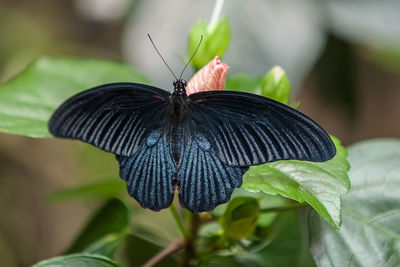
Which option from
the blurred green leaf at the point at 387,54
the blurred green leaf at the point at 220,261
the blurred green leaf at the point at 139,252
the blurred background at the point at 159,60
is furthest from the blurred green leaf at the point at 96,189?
the blurred green leaf at the point at 387,54

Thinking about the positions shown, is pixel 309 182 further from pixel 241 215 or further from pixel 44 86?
pixel 44 86

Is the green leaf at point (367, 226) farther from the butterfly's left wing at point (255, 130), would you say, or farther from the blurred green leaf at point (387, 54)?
the blurred green leaf at point (387, 54)

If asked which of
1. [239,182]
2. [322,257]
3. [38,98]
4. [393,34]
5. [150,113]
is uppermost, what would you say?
[393,34]

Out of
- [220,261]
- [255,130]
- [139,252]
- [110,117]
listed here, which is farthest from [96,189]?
[255,130]

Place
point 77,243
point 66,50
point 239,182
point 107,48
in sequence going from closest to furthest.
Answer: point 239,182 < point 77,243 < point 66,50 < point 107,48

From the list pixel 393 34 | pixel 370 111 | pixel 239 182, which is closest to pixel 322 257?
pixel 239 182

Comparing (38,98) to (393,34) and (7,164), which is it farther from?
(7,164)
